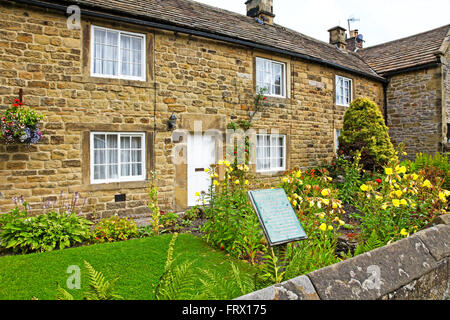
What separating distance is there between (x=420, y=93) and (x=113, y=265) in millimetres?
15965

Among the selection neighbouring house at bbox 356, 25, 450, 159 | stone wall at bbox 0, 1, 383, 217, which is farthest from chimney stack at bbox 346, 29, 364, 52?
stone wall at bbox 0, 1, 383, 217

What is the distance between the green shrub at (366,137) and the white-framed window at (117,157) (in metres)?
7.48

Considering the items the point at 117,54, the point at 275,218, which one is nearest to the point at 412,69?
the point at 117,54

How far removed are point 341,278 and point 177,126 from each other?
7039 mm

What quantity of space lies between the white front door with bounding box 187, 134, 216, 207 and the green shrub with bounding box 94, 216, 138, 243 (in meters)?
2.69

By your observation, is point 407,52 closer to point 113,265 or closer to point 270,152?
point 270,152

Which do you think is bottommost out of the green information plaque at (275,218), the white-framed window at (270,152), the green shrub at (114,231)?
the green shrub at (114,231)

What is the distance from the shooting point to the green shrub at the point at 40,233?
5.28 m

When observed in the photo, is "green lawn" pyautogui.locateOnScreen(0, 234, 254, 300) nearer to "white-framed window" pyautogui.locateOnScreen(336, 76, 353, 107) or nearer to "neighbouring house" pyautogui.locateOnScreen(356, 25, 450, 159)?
"white-framed window" pyautogui.locateOnScreen(336, 76, 353, 107)

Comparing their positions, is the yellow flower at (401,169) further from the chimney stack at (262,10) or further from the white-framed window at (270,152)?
the chimney stack at (262,10)

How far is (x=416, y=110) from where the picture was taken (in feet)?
48.2

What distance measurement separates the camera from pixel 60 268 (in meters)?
4.43

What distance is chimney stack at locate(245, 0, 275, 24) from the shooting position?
13.2 metres

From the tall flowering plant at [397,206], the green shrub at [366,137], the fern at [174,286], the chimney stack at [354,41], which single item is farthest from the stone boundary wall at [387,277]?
the chimney stack at [354,41]
